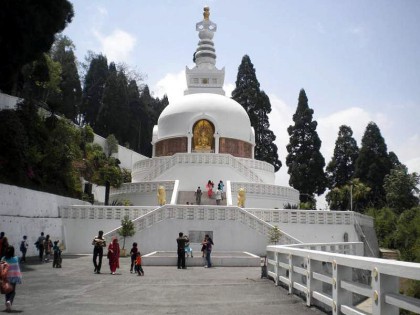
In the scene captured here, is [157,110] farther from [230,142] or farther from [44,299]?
[44,299]

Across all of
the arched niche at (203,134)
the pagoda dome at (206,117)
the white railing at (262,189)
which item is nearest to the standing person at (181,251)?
the white railing at (262,189)

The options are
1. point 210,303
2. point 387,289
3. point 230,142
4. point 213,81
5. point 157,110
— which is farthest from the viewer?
point 157,110

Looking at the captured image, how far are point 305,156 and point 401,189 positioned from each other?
10.4 m

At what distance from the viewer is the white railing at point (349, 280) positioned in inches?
199

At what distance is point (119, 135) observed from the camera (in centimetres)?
5694

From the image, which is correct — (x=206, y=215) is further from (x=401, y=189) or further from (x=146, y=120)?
(x=146, y=120)

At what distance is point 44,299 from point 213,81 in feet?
120

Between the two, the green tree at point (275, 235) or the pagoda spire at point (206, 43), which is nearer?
the green tree at point (275, 235)

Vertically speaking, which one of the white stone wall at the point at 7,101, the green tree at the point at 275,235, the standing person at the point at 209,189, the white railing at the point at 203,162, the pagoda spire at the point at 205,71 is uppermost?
the pagoda spire at the point at 205,71

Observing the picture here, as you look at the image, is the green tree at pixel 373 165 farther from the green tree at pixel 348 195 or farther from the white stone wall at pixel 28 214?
the white stone wall at pixel 28 214

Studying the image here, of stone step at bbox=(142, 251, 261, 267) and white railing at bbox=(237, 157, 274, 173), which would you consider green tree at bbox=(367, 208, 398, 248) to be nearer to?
white railing at bbox=(237, 157, 274, 173)

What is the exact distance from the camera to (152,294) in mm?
9914

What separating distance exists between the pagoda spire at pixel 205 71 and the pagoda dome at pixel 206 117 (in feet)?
12.3

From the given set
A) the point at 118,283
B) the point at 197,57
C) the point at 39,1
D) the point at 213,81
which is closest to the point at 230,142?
the point at 213,81
